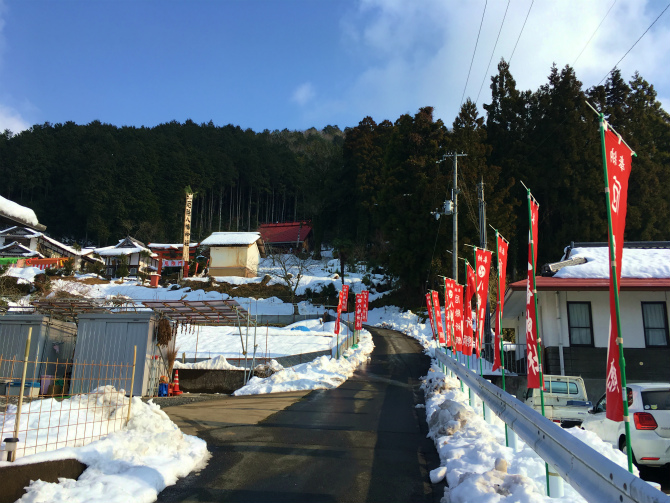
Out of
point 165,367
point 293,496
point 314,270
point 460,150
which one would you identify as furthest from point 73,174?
point 293,496

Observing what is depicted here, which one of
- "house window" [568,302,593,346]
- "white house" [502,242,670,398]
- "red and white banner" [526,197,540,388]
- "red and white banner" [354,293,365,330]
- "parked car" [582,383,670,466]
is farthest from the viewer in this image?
"red and white banner" [354,293,365,330]

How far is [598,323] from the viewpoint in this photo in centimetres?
1534

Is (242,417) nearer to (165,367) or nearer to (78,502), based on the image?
(78,502)

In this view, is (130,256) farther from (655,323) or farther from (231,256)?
(655,323)

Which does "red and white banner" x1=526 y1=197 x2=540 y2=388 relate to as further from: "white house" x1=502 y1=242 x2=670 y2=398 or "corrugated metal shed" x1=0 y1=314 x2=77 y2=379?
"corrugated metal shed" x1=0 y1=314 x2=77 y2=379

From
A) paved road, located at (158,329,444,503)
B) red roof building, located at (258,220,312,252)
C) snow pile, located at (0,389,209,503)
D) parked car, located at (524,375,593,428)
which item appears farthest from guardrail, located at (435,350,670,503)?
red roof building, located at (258,220,312,252)

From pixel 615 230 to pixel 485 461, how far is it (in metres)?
3.02

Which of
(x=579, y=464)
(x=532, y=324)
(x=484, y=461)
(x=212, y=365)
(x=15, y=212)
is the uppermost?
(x=15, y=212)

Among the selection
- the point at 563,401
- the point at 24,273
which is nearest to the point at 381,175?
the point at 24,273

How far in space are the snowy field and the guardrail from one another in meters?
0.37

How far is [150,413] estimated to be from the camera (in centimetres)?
734

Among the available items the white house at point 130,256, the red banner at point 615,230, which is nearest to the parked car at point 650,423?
the red banner at point 615,230

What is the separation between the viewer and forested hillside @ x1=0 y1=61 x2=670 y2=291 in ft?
116

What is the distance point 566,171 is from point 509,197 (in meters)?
4.64
